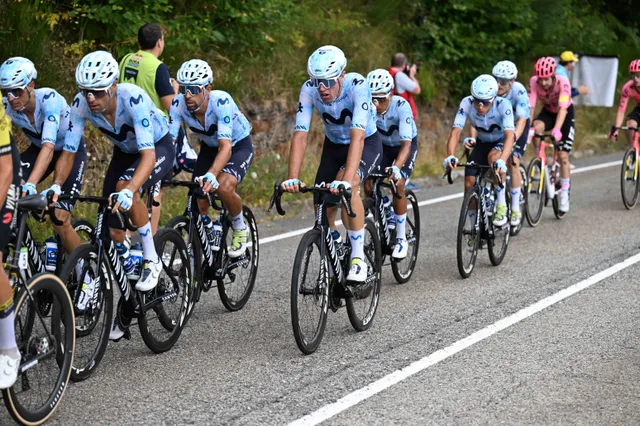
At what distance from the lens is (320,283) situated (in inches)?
277

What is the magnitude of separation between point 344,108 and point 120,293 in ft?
7.61

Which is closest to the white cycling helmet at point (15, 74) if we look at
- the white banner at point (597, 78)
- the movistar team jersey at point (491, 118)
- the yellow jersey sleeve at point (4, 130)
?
the yellow jersey sleeve at point (4, 130)

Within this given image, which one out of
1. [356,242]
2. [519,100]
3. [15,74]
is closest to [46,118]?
[15,74]

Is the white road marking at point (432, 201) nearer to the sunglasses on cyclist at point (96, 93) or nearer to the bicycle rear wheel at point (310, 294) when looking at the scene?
the bicycle rear wheel at point (310, 294)

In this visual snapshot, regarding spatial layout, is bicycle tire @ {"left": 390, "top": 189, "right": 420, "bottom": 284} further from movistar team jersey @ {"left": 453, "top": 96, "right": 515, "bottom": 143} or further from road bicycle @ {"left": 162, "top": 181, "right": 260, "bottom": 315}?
road bicycle @ {"left": 162, "top": 181, "right": 260, "bottom": 315}

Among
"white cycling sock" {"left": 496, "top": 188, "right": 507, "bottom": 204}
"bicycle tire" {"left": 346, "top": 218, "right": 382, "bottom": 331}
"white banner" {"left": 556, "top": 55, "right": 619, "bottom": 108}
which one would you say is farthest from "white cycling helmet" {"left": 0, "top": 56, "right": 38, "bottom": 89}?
"white banner" {"left": 556, "top": 55, "right": 619, "bottom": 108}

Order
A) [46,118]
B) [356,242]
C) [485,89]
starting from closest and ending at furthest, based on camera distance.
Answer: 1. [46,118]
2. [356,242]
3. [485,89]

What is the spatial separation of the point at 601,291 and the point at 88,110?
4863mm

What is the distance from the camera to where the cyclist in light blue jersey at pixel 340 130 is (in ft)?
23.9

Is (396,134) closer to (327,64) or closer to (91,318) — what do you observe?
(327,64)

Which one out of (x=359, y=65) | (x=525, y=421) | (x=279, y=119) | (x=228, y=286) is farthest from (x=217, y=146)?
(x=359, y=65)

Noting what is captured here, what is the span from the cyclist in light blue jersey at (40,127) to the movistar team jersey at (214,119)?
32.1 inches

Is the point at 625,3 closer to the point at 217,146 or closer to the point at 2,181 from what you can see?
the point at 217,146

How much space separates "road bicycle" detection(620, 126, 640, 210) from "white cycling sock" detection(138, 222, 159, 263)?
28.7ft
